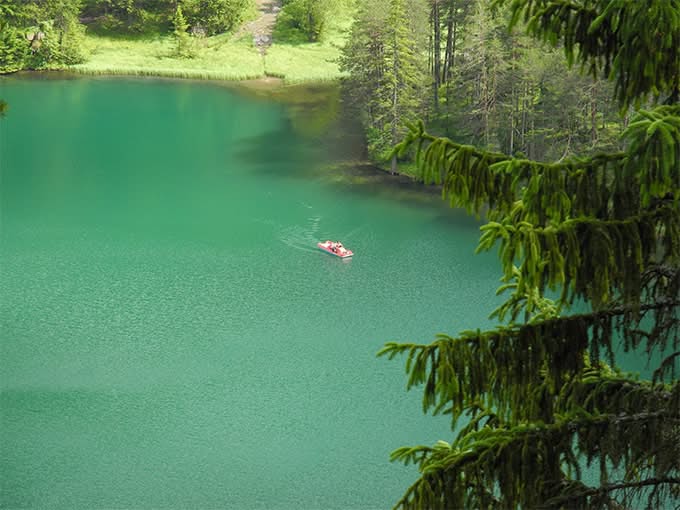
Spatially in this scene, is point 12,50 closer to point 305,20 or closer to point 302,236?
point 305,20

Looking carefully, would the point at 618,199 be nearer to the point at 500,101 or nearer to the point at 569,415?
the point at 569,415

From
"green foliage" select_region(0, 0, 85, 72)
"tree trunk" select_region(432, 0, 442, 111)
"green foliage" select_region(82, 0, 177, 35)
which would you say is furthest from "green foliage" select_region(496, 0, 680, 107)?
"green foliage" select_region(82, 0, 177, 35)

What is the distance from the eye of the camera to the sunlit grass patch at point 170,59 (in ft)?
216

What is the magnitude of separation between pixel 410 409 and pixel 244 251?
13371 mm

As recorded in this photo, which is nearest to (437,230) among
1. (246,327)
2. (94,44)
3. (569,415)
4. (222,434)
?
(246,327)

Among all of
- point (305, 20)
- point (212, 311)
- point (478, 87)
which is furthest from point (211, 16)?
point (212, 311)

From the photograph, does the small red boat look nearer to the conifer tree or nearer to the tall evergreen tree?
the tall evergreen tree

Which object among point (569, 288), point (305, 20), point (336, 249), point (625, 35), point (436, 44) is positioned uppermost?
point (625, 35)

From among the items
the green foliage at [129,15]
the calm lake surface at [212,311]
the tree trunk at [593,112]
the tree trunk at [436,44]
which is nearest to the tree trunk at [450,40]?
the tree trunk at [436,44]

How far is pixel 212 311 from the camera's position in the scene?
3300 centimetres

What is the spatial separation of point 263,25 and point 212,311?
4691cm

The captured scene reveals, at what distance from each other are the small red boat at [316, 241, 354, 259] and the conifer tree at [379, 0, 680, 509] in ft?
92.0

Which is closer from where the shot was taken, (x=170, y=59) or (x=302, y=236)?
(x=302, y=236)

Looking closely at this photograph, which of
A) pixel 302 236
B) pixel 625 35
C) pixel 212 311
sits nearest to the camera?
pixel 625 35
